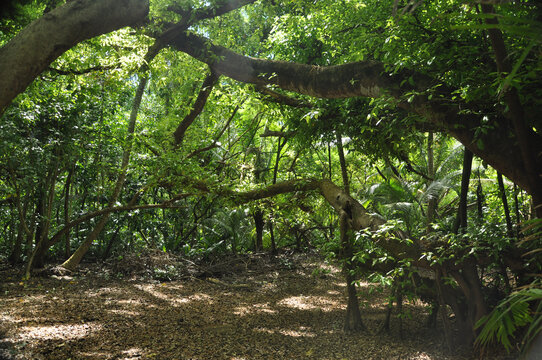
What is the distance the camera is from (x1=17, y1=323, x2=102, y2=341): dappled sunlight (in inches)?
162

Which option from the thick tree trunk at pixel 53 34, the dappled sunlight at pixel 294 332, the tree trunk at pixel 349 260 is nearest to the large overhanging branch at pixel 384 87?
the tree trunk at pixel 349 260

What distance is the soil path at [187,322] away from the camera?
4137mm

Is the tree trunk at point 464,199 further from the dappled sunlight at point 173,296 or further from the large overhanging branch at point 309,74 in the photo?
the dappled sunlight at point 173,296

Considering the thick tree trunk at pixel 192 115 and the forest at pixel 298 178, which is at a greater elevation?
the thick tree trunk at pixel 192 115

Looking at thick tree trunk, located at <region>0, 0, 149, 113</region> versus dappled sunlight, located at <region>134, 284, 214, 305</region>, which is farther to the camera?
dappled sunlight, located at <region>134, 284, 214, 305</region>

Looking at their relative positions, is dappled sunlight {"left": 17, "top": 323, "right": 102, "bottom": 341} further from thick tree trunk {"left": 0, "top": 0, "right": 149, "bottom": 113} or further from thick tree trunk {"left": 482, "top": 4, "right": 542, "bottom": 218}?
thick tree trunk {"left": 482, "top": 4, "right": 542, "bottom": 218}

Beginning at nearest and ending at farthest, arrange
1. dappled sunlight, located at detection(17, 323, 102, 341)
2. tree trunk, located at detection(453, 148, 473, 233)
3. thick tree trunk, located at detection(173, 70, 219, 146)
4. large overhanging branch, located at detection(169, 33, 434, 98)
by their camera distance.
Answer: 1. large overhanging branch, located at detection(169, 33, 434, 98)
2. dappled sunlight, located at detection(17, 323, 102, 341)
3. tree trunk, located at detection(453, 148, 473, 233)
4. thick tree trunk, located at detection(173, 70, 219, 146)

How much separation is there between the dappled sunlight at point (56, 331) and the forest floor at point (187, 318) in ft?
0.03

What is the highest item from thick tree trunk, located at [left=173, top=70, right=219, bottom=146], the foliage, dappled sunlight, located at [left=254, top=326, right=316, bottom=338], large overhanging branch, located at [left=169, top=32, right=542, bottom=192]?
thick tree trunk, located at [left=173, top=70, right=219, bottom=146]

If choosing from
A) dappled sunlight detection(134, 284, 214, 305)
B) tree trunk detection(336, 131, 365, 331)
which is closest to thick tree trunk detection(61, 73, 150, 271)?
dappled sunlight detection(134, 284, 214, 305)

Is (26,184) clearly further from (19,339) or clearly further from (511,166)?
(511,166)

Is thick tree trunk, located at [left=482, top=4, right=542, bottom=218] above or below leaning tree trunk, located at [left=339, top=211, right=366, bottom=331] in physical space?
above

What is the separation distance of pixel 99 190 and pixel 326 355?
6.31m

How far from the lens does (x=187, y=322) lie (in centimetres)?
536
